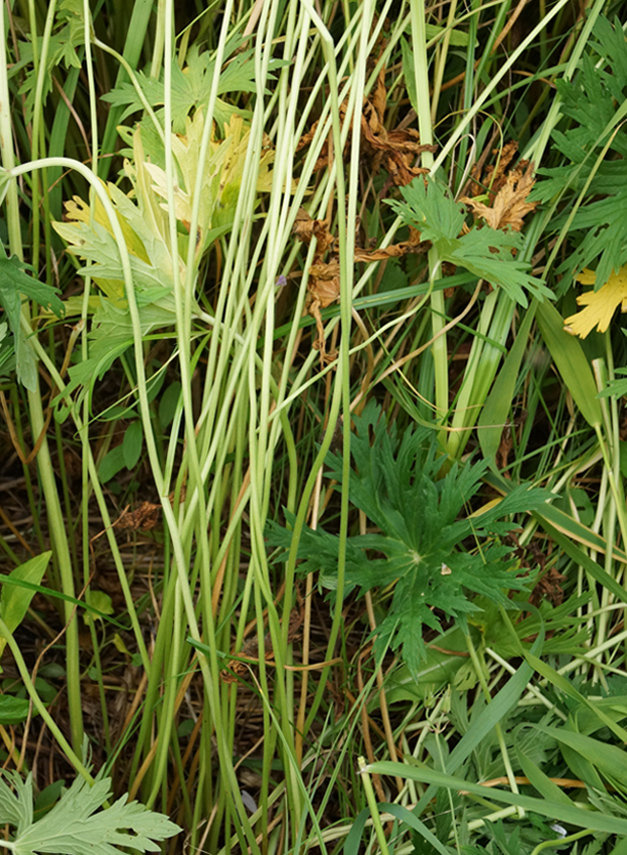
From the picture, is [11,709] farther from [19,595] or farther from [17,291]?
[17,291]

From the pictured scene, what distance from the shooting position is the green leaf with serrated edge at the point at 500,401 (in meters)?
0.90

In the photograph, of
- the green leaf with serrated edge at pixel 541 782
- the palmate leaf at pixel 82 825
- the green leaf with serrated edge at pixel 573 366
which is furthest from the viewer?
the green leaf with serrated edge at pixel 573 366

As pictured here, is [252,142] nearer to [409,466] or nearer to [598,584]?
[409,466]

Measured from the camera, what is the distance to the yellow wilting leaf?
869mm

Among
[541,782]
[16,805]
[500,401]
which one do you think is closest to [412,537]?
[500,401]

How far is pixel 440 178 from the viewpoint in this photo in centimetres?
87

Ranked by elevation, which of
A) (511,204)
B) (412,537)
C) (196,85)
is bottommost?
(412,537)

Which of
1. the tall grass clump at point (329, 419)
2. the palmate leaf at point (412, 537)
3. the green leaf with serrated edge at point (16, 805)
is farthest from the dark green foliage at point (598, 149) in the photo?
the green leaf with serrated edge at point (16, 805)

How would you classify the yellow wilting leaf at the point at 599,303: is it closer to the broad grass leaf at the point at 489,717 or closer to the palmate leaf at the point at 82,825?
the broad grass leaf at the point at 489,717

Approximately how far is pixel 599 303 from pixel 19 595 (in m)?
0.84

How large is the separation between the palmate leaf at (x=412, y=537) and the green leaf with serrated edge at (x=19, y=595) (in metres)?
0.29

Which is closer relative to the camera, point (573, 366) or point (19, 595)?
point (19, 595)

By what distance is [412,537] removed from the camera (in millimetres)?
867

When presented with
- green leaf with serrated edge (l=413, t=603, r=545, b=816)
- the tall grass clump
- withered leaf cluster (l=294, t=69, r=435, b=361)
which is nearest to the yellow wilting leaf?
the tall grass clump
